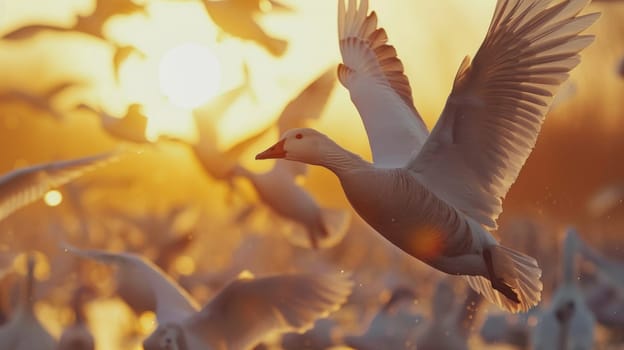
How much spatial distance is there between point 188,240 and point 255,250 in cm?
350

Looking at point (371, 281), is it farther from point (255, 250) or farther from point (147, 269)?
point (147, 269)

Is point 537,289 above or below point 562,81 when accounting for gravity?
below

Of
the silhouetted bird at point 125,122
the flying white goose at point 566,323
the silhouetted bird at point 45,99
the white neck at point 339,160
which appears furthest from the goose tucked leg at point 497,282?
the silhouetted bird at point 45,99

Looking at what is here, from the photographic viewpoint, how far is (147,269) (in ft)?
20.8

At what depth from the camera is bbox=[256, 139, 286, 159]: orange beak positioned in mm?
4727

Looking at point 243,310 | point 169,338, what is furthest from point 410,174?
point 169,338

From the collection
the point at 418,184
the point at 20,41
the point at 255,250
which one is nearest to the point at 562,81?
the point at 418,184

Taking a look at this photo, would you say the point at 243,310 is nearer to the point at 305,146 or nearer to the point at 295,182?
the point at 305,146

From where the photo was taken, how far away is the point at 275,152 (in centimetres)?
474

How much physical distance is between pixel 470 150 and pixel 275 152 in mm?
677

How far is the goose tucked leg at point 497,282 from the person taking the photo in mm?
4836

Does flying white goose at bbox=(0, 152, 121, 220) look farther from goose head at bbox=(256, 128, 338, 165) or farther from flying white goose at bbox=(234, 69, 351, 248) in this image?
goose head at bbox=(256, 128, 338, 165)

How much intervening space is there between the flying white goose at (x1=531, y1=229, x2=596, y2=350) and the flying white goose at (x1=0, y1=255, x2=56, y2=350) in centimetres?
320

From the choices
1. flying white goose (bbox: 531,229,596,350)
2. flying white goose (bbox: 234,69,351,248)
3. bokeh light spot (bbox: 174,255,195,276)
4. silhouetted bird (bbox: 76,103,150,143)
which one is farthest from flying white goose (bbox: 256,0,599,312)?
bokeh light spot (bbox: 174,255,195,276)
